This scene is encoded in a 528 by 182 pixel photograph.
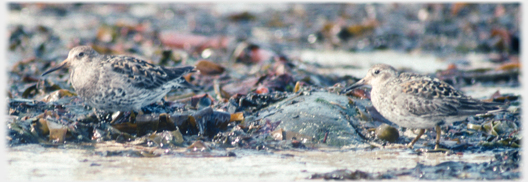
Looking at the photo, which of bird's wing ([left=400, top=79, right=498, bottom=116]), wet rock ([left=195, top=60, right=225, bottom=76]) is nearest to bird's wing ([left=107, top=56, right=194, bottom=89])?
wet rock ([left=195, top=60, right=225, bottom=76])

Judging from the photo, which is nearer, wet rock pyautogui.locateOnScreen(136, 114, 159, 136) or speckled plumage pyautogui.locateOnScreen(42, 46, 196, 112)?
wet rock pyautogui.locateOnScreen(136, 114, 159, 136)

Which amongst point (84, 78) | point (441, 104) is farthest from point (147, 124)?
point (441, 104)

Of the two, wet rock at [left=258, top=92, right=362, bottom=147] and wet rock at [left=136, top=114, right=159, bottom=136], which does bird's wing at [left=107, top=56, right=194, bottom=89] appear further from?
wet rock at [left=258, top=92, right=362, bottom=147]

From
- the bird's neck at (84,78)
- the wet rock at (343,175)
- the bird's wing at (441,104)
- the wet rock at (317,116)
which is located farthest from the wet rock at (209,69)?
the wet rock at (343,175)

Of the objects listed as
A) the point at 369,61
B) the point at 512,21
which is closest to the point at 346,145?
the point at 369,61

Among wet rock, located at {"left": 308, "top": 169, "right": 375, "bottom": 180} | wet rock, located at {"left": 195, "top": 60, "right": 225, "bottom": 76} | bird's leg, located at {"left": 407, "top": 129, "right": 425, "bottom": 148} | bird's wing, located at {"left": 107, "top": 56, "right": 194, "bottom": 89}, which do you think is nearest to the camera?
wet rock, located at {"left": 308, "top": 169, "right": 375, "bottom": 180}
